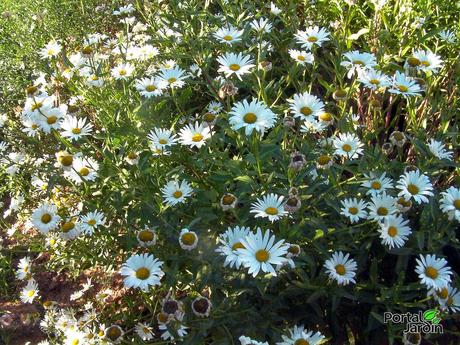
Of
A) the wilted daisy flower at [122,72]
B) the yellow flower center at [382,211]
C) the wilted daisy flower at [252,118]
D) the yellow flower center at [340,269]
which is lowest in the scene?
the yellow flower center at [340,269]

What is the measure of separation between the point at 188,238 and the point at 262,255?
30 cm

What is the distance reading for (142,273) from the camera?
77.1 inches

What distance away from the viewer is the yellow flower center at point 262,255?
5.96 ft

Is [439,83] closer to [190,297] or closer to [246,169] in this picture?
[246,169]

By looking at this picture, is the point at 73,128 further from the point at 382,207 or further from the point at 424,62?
the point at 424,62

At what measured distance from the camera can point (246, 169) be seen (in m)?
2.33

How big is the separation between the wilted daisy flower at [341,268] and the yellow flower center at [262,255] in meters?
0.34

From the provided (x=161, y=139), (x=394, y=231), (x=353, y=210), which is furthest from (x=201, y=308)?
(x=161, y=139)

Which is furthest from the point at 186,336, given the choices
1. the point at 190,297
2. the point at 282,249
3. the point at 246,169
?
the point at 246,169

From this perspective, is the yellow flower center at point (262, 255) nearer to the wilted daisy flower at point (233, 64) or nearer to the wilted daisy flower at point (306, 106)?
the wilted daisy flower at point (306, 106)

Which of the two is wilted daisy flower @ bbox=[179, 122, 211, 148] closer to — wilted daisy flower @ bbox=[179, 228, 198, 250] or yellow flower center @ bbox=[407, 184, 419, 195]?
wilted daisy flower @ bbox=[179, 228, 198, 250]

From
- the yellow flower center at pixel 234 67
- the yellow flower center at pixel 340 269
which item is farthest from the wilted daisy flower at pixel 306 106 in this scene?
the yellow flower center at pixel 340 269

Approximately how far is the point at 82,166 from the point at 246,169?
2.76ft

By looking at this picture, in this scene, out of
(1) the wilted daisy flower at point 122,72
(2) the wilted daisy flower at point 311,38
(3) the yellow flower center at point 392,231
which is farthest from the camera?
(1) the wilted daisy flower at point 122,72
